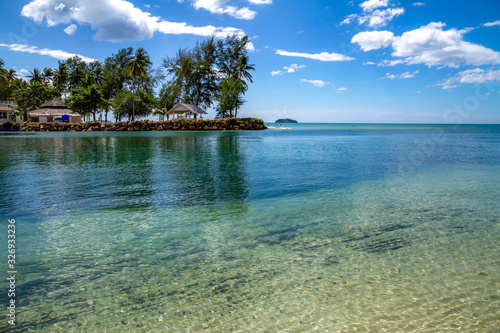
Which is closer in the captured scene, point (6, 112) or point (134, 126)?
point (134, 126)

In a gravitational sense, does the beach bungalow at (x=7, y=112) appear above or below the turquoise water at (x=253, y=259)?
above

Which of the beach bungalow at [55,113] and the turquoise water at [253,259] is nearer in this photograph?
the turquoise water at [253,259]

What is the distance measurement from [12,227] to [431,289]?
743 cm

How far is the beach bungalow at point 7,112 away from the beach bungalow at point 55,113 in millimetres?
12217

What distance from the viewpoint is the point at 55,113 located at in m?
66.1

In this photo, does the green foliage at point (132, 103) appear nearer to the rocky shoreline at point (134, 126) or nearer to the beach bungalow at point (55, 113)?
the rocky shoreline at point (134, 126)

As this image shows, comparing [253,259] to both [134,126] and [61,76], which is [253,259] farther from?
[61,76]

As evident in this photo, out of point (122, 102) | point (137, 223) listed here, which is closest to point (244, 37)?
point (122, 102)

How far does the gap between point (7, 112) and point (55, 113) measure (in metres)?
20.9

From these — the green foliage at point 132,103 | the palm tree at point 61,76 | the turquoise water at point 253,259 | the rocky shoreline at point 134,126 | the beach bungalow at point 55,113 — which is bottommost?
the turquoise water at point 253,259

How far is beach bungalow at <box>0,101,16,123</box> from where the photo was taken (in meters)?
74.2

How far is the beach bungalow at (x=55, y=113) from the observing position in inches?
2591

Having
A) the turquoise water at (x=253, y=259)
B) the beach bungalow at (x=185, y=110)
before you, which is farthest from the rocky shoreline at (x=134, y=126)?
the turquoise water at (x=253, y=259)

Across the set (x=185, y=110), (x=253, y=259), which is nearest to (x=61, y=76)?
(x=185, y=110)
